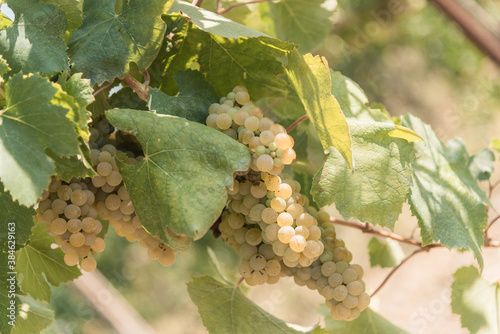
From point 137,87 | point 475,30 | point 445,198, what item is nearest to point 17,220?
point 137,87

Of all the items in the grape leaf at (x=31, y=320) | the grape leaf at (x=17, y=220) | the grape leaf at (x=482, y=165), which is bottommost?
the grape leaf at (x=31, y=320)

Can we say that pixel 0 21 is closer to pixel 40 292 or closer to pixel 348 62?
pixel 40 292

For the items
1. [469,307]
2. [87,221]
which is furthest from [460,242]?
[87,221]

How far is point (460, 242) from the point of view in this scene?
48 centimetres

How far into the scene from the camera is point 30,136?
1.10ft

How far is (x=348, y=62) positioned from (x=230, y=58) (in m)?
2.42

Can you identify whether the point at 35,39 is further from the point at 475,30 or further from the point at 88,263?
the point at 475,30

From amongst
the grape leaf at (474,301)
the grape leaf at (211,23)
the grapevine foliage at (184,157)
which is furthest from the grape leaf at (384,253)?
the grape leaf at (211,23)

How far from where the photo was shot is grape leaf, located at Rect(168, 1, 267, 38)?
42 centimetres

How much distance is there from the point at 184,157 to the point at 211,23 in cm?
12

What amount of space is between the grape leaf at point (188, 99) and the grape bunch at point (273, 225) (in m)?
0.01

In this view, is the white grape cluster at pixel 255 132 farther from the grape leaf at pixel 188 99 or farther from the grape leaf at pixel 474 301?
the grape leaf at pixel 474 301

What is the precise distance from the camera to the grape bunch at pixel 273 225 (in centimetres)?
39

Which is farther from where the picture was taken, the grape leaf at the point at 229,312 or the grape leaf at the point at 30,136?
the grape leaf at the point at 229,312
